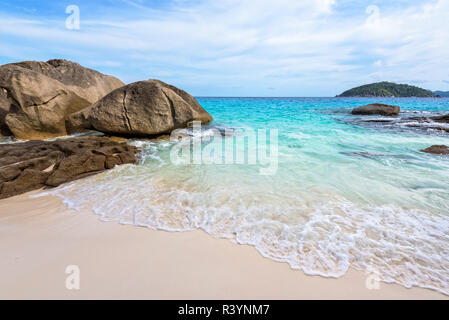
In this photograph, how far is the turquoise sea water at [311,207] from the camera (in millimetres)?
2195

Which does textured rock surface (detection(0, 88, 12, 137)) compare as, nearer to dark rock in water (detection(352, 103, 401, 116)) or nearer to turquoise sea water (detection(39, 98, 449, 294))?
turquoise sea water (detection(39, 98, 449, 294))

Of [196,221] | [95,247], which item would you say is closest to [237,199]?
[196,221]

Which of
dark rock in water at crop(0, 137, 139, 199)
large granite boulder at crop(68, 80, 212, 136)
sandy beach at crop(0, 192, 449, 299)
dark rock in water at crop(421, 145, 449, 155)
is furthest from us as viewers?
large granite boulder at crop(68, 80, 212, 136)

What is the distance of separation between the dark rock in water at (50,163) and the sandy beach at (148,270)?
147 centimetres

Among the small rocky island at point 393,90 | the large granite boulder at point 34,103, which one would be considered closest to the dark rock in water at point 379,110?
the large granite boulder at point 34,103

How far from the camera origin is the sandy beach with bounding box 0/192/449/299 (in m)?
1.77

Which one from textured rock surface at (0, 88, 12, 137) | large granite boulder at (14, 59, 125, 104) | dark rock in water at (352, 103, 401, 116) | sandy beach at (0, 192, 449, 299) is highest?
large granite boulder at (14, 59, 125, 104)

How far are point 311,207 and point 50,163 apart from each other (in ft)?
18.0

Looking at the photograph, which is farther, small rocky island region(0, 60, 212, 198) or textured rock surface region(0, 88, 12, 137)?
textured rock surface region(0, 88, 12, 137)

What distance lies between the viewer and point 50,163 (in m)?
4.77

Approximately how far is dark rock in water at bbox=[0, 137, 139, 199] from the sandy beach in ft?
4.82

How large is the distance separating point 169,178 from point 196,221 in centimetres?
179

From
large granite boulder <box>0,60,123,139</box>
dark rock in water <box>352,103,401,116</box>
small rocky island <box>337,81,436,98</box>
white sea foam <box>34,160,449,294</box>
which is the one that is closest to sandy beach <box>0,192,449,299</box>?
white sea foam <box>34,160,449,294</box>

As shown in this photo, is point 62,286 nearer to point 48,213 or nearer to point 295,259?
point 48,213
